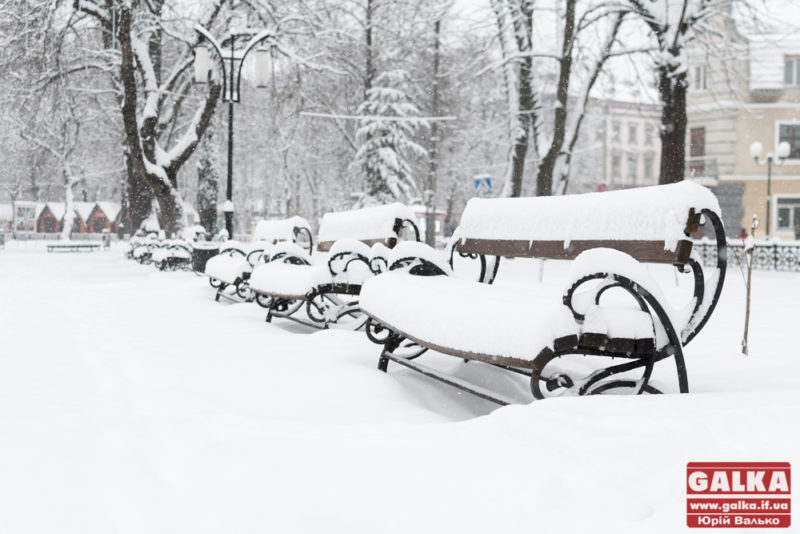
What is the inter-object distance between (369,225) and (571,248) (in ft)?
8.61

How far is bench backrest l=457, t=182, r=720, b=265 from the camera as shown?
2967 mm

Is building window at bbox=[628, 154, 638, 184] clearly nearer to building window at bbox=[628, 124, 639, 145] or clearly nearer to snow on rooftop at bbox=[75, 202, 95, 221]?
building window at bbox=[628, 124, 639, 145]

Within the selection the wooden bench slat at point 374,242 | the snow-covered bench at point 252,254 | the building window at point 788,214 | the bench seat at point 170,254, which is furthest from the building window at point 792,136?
the wooden bench slat at point 374,242

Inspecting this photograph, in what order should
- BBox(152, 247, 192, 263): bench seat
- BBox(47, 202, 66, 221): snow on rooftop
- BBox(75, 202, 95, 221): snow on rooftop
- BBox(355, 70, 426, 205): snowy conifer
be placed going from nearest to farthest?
BBox(152, 247, 192, 263): bench seat → BBox(355, 70, 426, 205): snowy conifer → BBox(75, 202, 95, 221): snow on rooftop → BBox(47, 202, 66, 221): snow on rooftop

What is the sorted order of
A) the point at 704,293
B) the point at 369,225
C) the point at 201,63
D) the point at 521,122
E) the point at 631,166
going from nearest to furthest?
the point at 704,293, the point at 369,225, the point at 201,63, the point at 521,122, the point at 631,166

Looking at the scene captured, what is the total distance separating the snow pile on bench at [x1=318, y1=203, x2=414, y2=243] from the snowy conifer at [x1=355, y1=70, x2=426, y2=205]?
17.8 m

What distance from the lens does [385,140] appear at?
24969mm

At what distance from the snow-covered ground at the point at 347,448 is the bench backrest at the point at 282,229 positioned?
12.4 feet

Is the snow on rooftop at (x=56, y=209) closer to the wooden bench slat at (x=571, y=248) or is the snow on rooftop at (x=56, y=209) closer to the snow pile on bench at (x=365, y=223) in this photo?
the snow pile on bench at (x=365, y=223)

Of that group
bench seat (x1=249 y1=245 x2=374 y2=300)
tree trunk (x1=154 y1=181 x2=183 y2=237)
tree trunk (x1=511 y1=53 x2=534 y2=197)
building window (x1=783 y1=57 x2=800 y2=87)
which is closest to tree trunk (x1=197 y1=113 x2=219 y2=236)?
tree trunk (x1=154 y1=181 x2=183 y2=237)

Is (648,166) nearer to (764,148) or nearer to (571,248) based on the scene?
(764,148)

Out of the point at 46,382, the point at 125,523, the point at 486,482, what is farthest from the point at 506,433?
the point at 46,382

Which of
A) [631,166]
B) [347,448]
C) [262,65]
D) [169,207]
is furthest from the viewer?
[631,166]

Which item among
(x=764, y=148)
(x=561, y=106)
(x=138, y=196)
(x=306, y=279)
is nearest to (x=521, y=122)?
(x=561, y=106)
